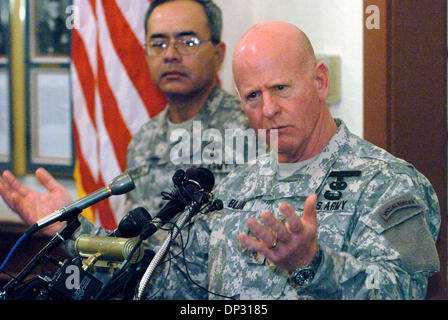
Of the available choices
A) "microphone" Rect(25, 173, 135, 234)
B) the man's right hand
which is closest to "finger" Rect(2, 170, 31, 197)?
the man's right hand

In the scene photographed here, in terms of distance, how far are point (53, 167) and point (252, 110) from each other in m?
1.59

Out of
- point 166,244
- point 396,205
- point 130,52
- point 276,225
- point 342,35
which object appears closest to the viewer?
point 276,225

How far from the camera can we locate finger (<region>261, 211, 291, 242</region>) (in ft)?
3.05

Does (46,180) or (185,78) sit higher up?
(185,78)

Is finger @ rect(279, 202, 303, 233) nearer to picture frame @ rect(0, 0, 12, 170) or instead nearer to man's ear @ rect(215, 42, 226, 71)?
man's ear @ rect(215, 42, 226, 71)

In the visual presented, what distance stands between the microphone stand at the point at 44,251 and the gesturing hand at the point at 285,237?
0.36m

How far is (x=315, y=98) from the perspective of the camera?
1439 millimetres

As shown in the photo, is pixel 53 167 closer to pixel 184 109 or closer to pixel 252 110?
pixel 184 109

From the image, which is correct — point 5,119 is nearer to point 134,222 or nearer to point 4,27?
point 4,27

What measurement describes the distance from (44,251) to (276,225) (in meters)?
0.44

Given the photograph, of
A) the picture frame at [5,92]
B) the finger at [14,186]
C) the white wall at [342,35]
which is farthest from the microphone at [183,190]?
the picture frame at [5,92]

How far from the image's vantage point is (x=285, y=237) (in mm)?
961

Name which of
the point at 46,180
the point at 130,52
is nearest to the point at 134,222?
the point at 46,180

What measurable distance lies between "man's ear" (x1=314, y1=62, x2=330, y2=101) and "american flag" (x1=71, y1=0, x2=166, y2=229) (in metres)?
1.06
